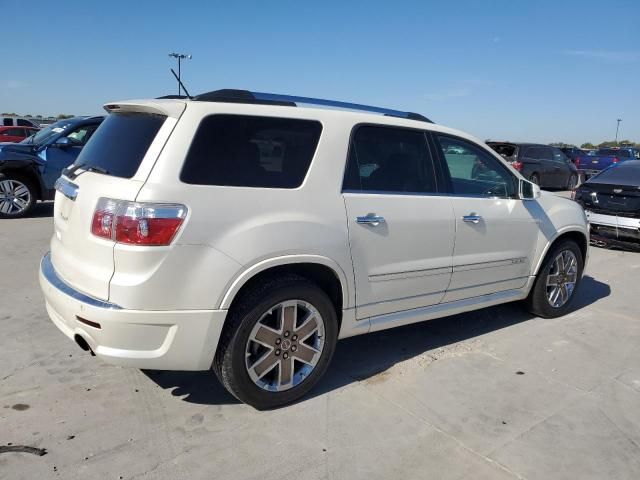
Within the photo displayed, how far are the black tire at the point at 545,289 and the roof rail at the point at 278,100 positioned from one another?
74.5 inches

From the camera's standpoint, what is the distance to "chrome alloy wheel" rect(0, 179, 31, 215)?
30.1ft

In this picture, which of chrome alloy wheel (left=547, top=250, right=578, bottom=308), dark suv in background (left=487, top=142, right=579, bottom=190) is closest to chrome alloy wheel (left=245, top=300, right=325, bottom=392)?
chrome alloy wheel (left=547, top=250, right=578, bottom=308)

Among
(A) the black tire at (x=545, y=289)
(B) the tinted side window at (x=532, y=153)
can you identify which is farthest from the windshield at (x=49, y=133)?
(B) the tinted side window at (x=532, y=153)

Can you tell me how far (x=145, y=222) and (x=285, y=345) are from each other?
1.14 m

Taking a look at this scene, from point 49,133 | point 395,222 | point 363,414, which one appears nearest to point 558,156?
point 49,133

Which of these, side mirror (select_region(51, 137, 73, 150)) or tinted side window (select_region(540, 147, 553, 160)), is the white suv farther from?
tinted side window (select_region(540, 147, 553, 160))

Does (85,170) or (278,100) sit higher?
(278,100)

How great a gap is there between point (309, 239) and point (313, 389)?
109cm

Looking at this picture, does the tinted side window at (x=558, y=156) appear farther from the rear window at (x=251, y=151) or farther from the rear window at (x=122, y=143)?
the rear window at (x=122, y=143)

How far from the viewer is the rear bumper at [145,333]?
2.74 m

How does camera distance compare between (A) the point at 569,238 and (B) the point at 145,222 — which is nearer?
(B) the point at 145,222

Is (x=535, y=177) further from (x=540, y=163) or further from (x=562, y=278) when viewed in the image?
(x=562, y=278)

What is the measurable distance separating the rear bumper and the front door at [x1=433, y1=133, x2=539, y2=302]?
2.02 meters

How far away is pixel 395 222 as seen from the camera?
3.56m
